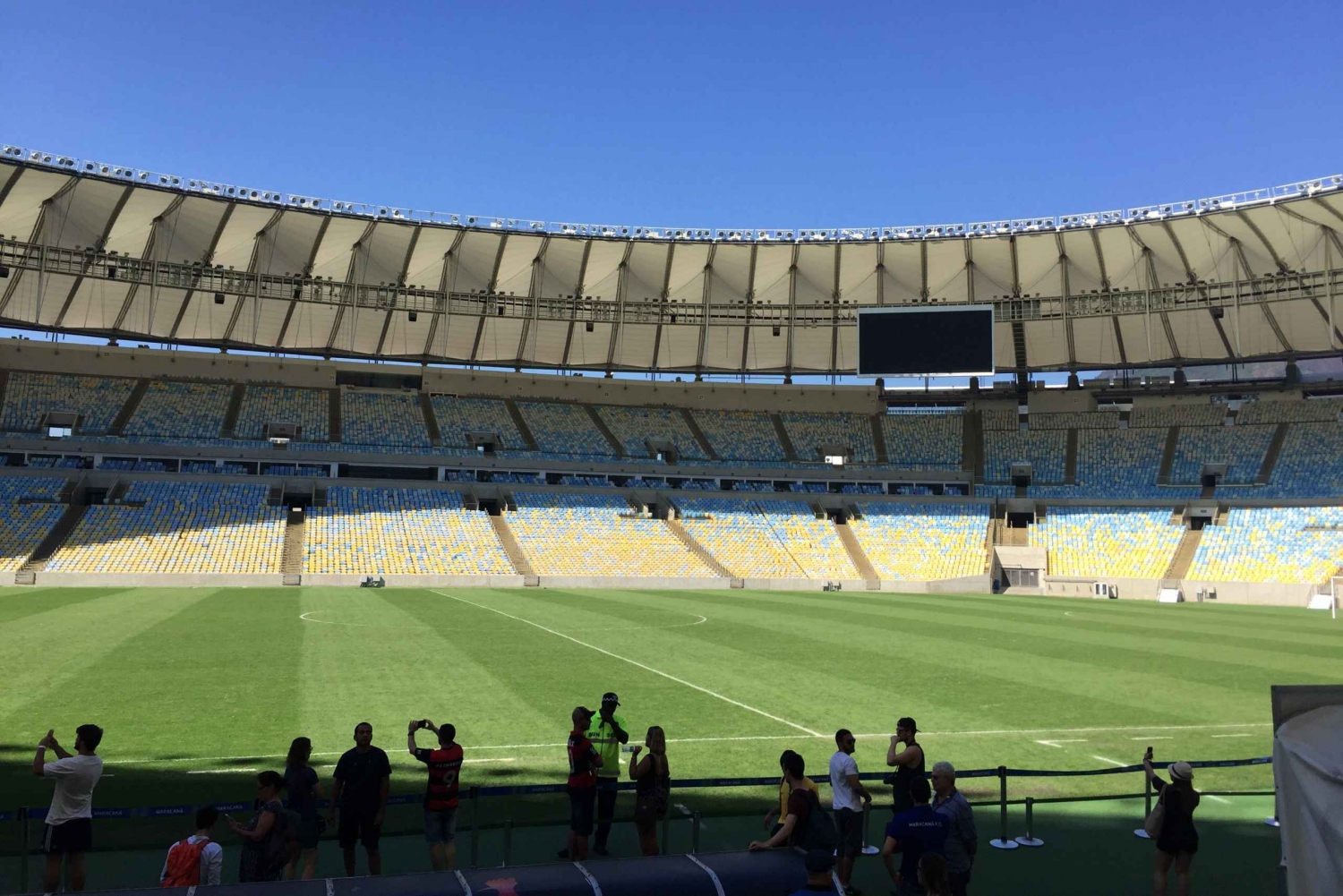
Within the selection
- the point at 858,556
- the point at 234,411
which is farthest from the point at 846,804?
the point at 234,411

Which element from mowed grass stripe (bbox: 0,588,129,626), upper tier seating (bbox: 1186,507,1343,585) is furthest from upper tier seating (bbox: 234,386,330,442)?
upper tier seating (bbox: 1186,507,1343,585)

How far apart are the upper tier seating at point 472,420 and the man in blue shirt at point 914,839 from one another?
57832mm

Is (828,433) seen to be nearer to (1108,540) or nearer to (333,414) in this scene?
(1108,540)

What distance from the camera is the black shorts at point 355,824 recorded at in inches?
342

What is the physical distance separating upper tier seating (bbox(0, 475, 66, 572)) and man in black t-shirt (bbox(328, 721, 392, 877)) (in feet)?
139

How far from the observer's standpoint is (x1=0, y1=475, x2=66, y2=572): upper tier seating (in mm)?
44812

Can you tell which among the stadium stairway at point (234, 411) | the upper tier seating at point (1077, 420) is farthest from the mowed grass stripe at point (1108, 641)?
the stadium stairway at point (234, 411)

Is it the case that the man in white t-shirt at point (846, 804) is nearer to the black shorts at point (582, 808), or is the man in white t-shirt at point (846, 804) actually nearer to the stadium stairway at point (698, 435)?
the black shorts at point (582, 808)

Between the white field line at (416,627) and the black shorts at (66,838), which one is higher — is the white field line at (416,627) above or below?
above

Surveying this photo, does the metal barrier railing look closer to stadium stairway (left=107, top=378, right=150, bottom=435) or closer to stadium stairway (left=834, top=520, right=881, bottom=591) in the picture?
stadium stairway (left=834, top=520, right=881, bottom=591)

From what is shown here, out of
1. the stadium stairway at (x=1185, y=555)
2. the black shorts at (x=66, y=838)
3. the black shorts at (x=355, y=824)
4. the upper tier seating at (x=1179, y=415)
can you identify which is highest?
the upper tier seating at (x=1179, y=415)

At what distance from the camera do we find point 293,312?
6300cm

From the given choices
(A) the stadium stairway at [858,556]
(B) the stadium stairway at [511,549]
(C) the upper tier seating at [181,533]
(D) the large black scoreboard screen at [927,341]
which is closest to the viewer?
(C) the upper tier seating at [181,533]

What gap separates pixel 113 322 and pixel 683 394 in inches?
1435
